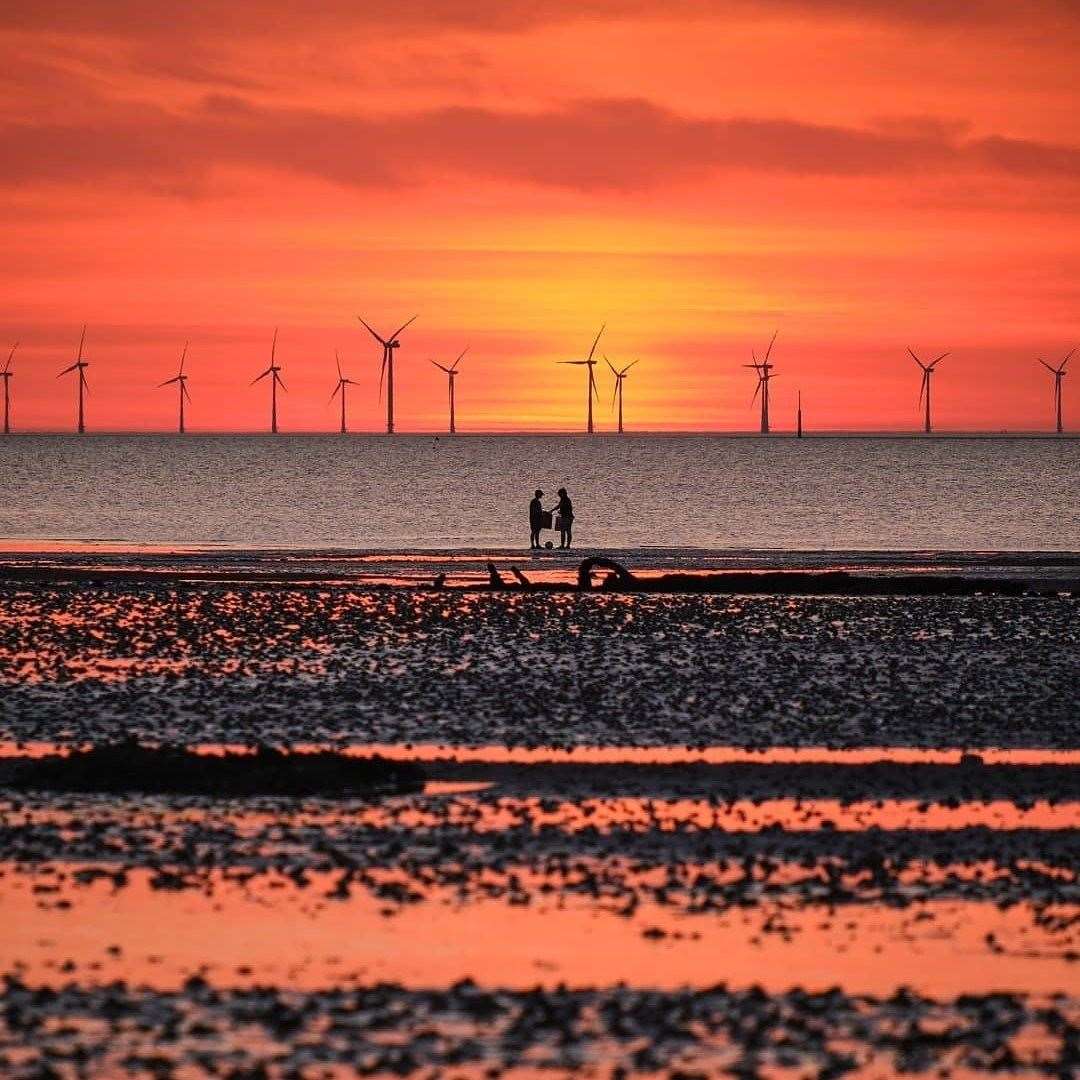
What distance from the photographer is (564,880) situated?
19.5 m

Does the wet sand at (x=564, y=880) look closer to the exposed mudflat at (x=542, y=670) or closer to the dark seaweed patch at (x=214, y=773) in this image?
the exposed mudflat at (x=542, y=670)

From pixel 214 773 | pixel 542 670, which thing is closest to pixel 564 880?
pixel 214 773

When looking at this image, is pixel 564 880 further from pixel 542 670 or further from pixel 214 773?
pixel 542 670

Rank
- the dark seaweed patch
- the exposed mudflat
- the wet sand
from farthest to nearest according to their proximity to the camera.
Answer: the exposed mudflat, the dark seaweed patch, the wet sand

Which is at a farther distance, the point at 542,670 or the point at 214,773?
the point at 542,670

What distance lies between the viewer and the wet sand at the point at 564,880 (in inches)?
570

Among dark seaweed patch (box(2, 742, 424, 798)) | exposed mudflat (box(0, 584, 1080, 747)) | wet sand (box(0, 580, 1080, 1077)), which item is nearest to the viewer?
wet sand (box(0, 580, 1080, 1077))

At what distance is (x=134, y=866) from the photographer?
66.2ft

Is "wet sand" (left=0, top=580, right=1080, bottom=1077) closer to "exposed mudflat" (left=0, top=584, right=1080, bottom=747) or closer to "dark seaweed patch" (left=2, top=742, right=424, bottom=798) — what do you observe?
"exposed mudflat" (left=0, top=584, right=1080, bottom=747)

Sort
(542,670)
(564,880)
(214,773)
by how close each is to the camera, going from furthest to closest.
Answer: (542,670) < (214,773) < (564,880)

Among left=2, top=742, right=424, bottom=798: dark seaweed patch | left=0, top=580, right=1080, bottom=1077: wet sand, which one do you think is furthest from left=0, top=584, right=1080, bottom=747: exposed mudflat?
left=2, top=742, right=424, bottom=798: dark seaweed patch

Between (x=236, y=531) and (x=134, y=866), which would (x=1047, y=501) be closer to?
(x=236, y=531)

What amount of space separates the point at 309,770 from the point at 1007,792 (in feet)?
26.3

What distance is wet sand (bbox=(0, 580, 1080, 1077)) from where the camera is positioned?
14484mm
